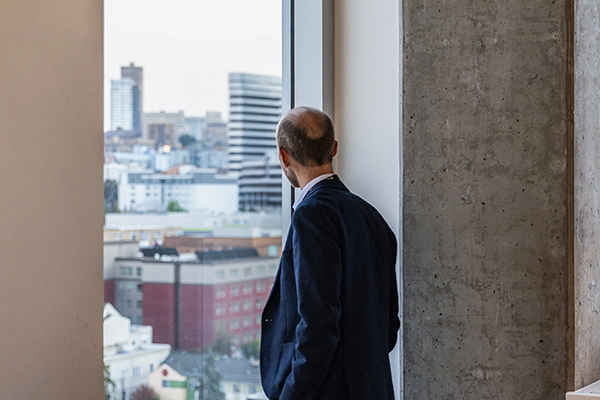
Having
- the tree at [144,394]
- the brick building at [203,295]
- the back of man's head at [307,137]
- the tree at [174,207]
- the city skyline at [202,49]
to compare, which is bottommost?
the tree at [144,394]

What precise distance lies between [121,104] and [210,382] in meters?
1.31

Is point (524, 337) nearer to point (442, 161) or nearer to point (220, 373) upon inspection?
point (442, 161)

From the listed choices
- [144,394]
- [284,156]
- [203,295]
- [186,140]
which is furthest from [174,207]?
[284,156]

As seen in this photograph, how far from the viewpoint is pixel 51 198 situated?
1442 mm

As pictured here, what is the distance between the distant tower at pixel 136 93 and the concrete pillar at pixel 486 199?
106 cm

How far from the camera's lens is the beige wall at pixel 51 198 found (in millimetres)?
1350

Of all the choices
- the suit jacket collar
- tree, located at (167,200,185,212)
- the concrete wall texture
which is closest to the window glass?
tree, located at (167,200,185,212)

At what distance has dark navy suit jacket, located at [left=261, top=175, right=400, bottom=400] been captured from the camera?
1575 millimetres

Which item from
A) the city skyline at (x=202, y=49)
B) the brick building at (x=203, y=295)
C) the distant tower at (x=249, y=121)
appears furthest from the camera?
the distant tower at (x=249, y=121)

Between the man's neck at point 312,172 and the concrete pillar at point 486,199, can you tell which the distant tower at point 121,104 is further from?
the concrete pillar at point 486,199

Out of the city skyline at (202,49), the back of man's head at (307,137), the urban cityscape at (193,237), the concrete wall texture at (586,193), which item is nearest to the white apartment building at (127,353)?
the urban cityscape at (193,237)

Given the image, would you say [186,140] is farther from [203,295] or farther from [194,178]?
[203,295]

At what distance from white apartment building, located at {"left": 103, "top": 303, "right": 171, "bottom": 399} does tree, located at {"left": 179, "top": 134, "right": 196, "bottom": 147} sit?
840 mm

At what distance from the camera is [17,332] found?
1355 mm
